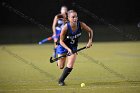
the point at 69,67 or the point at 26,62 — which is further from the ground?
the point at 69,67

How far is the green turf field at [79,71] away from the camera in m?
9.38

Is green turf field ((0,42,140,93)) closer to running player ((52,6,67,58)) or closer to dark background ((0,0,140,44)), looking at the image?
running player ((52,6,67,58))

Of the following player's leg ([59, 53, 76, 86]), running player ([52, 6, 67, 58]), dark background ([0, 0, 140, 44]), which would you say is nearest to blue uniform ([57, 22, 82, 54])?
player's leg ([59, 53, 76, 86])

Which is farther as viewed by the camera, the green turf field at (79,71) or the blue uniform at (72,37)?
the blue uniform at (72,37)

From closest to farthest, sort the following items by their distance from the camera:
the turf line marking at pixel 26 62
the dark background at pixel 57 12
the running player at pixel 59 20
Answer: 1. the turf line marking at pixel 26 62
2. the running player at pixel 59 20
3. the dark background at pixel 57 12

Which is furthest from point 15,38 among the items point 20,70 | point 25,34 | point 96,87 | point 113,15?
point 96,87

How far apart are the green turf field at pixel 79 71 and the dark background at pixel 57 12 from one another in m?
1.73

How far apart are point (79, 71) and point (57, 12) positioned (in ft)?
29.6

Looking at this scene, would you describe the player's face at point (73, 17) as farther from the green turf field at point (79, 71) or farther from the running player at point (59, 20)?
the running player at point (59, 20)

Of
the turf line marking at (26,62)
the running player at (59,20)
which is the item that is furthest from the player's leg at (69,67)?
the running player at (59,20)

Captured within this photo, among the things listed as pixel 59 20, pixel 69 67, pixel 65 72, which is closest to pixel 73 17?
pixel 69 67

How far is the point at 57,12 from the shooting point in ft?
68.7

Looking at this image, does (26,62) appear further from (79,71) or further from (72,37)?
(72,37)

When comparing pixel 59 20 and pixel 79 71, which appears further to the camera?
pixel 59 20
